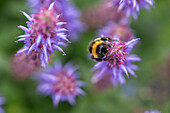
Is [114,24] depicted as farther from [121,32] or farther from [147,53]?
[147,53]

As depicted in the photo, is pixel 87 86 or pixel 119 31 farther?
pixel 87 86

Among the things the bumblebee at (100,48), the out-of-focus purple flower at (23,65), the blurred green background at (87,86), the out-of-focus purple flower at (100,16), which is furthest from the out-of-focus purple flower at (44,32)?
the blurred green background at (87,86)

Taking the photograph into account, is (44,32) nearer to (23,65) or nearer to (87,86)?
(23,65)

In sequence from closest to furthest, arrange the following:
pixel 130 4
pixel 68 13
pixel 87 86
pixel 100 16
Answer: pixel 130 4 → pixel 68 13 → pixel 100 16 → pixel 87 86

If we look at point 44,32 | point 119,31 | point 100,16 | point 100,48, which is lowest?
point 44,32

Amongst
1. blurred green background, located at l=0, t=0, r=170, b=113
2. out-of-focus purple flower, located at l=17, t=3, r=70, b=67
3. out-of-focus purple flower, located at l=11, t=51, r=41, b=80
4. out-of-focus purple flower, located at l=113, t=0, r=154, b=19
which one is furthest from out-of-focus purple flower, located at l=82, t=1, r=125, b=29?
out-of-focus purple flower, located at l=17, t=3, r=70, b=67

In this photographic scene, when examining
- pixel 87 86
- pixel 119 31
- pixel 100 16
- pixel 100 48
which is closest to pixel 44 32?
pixel 100 48

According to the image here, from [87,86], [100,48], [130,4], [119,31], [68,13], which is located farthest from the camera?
[87,86]

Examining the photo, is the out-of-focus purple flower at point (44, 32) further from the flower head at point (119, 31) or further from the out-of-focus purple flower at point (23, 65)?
the flower head at point (119, 31)
